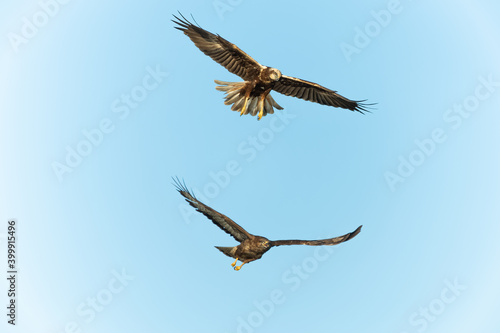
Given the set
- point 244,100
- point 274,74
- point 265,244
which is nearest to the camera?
point 265,244

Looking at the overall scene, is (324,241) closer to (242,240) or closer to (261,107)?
(242,240)

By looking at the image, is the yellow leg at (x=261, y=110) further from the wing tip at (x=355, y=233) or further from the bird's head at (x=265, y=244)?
the wing tip at (x=355, y=233)

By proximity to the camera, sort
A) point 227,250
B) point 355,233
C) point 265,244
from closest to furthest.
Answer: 1. point 355,233
2. point 265,244
3. point 227,250

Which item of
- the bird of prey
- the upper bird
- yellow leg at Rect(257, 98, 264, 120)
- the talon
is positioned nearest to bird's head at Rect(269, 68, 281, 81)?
the upper bird

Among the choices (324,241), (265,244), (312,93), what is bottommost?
(324,241)

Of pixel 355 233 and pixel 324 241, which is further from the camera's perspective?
pixel 324 241

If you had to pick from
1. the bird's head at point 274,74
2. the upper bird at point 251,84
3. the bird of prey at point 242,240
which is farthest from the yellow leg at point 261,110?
the bird of prey at point 242,240

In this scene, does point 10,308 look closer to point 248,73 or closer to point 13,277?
point 13,277

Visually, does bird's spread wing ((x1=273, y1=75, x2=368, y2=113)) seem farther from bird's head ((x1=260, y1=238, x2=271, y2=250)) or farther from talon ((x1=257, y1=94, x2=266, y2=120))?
bird's head ((x1=260, y1=238, x2=271, y2=250))

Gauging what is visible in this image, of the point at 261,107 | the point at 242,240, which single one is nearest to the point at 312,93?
the point at 261,107
